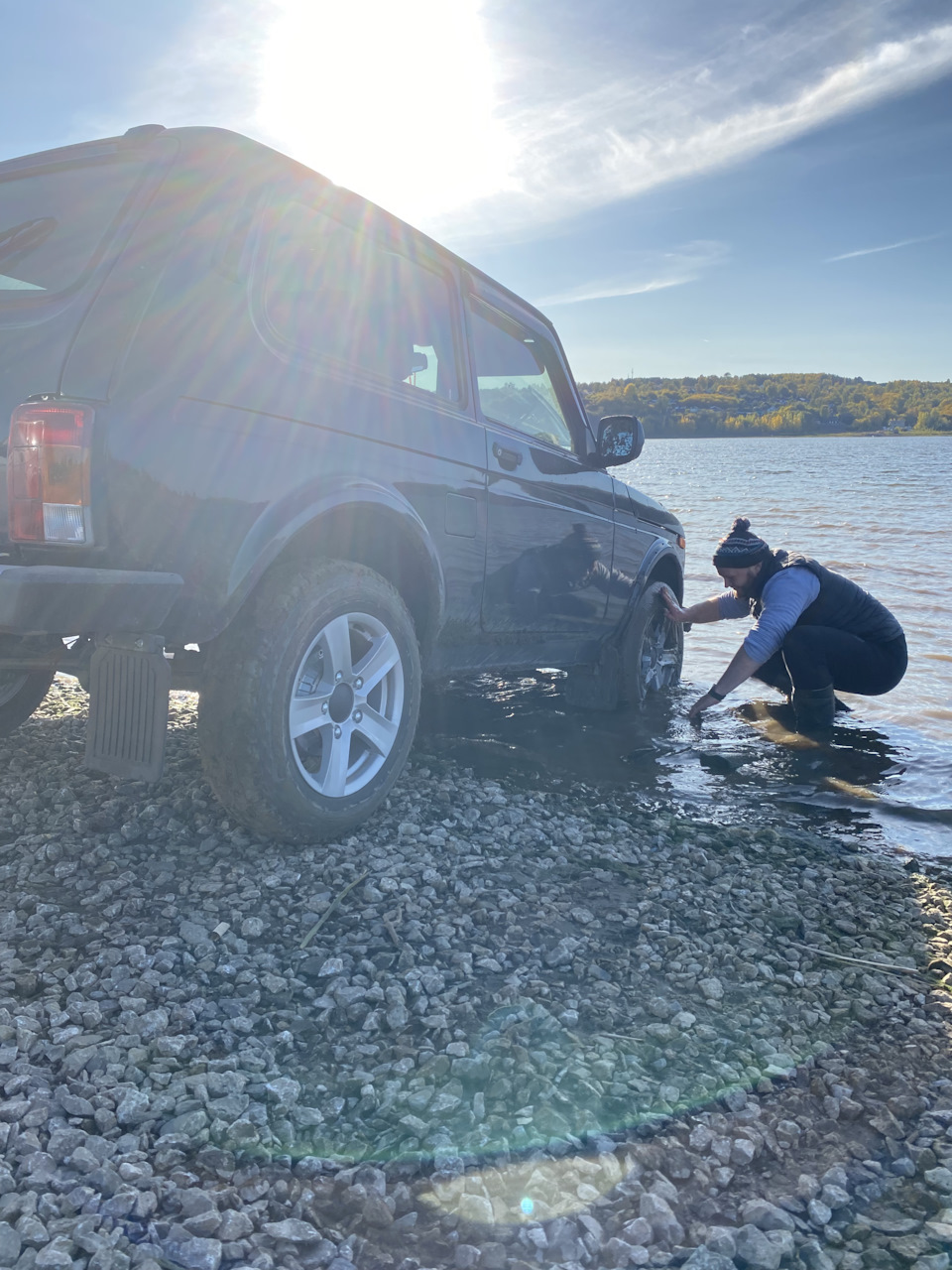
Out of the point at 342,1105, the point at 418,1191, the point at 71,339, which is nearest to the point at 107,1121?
the point at 342,1105

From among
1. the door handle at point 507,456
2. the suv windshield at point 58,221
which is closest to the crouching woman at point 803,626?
the door handle at point 507,456

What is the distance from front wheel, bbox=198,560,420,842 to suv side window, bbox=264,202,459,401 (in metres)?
0.82

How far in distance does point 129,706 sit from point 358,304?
69.1 inches

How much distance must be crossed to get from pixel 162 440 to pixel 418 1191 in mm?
1887

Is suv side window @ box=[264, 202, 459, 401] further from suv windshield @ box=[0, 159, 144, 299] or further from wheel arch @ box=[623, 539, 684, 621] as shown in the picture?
wheel arch @ box=[623, 539, 684, 621]

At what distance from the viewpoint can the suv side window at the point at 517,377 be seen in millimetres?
4216

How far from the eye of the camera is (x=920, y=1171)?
189 cm

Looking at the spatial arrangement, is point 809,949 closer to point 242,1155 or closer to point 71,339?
point 242,1155

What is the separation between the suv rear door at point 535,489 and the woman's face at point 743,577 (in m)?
0.76

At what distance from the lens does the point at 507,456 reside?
162 inches

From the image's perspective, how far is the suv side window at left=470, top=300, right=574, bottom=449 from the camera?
422cm

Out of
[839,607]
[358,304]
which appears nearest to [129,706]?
[358,304]

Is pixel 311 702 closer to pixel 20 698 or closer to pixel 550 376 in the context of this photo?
pixel 20 698

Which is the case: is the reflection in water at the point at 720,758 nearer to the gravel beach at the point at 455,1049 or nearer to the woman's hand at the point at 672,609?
the woman's hand at the point at 672,609
